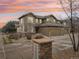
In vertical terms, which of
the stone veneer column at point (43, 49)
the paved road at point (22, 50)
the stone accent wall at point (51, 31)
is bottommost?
the paved road at point (22, 50)

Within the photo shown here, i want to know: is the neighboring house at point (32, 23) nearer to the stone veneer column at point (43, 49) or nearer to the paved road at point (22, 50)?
the paved road at point (22, 50)

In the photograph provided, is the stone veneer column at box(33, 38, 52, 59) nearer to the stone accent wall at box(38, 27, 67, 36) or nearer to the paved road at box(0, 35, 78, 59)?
the paved road at box(0, 35, 78, 59)

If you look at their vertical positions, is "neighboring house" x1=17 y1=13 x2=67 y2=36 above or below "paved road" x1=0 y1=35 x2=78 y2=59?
above

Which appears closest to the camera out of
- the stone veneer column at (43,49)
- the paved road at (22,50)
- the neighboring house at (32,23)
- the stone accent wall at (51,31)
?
the stone veneer column at (43,49)

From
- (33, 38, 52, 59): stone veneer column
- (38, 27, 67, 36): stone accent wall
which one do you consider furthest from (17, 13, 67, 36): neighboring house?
(33, 38, 52, 59): stone veneer column

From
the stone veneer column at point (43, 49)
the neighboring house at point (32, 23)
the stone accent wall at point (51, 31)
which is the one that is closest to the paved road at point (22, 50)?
the stone veneer column at point (43, 49)

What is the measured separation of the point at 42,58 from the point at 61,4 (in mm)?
6862

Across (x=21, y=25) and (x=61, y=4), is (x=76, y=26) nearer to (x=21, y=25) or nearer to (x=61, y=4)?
(x=61, y=4)

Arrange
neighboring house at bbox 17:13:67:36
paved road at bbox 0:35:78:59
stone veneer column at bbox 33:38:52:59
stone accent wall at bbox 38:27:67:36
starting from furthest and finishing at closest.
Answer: neighboring house at bbox 17:13:67:36 → stone accent wall at bbox 38:27:67:36 → paved road at bbox 0:35:78:59 → stone veneer column at bbox 33:38:52:59

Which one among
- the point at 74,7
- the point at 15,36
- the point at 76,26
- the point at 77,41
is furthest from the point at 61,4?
the point at 15,36

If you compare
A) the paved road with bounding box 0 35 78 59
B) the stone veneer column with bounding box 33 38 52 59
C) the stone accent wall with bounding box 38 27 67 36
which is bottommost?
the paved road with bounding box 0 35 78 59

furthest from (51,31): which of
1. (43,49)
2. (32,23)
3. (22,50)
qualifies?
(43,49)

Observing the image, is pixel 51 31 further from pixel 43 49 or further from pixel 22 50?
pixel 43 49

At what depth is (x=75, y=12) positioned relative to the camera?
34.3 ft
